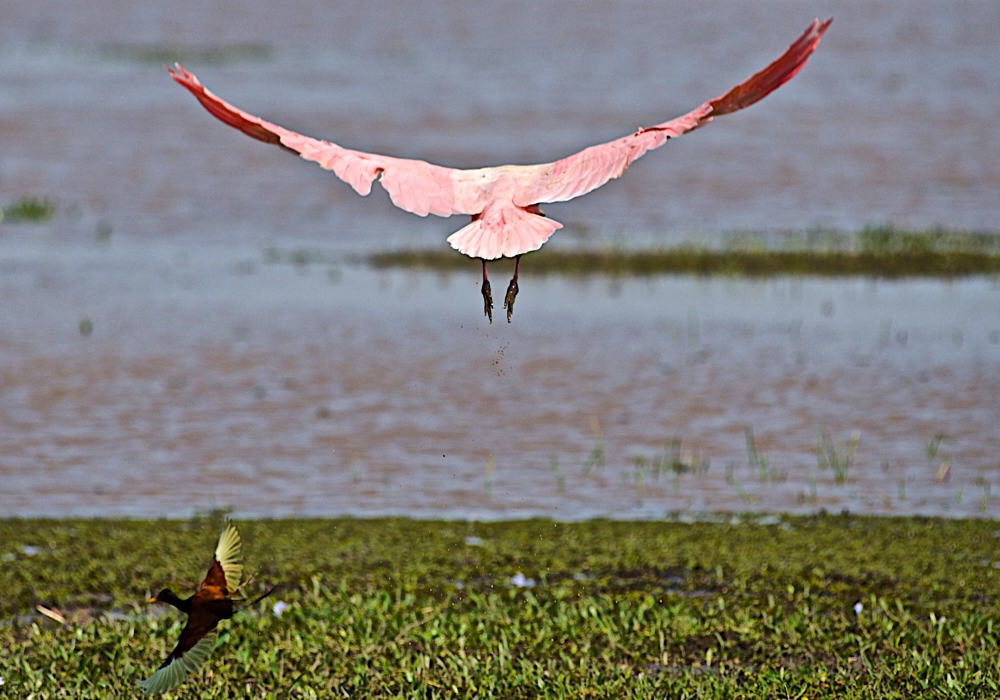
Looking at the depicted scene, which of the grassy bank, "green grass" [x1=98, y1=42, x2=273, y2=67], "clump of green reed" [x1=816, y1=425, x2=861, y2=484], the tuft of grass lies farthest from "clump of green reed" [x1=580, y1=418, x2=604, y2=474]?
"green grass" [x1=98, y1=42, x2=273, y2=67]

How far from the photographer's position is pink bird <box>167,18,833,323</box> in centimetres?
368

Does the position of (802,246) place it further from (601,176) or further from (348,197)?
(601,176)

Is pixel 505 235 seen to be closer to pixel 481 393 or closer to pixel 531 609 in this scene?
pixel 531 609

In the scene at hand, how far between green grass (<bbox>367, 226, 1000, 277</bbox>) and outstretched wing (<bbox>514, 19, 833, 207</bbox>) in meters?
7.71

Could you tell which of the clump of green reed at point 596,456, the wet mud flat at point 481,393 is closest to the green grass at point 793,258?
the wet mud flat at point 481,393

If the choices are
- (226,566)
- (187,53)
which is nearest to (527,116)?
(187,53)

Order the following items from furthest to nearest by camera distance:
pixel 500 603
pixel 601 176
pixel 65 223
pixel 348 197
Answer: pixel 348 197
pixel 65 223
pixel 500 603
pixel 601 176

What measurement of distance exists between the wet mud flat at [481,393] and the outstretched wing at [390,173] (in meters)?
1.95

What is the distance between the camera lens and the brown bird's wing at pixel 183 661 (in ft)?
14.0

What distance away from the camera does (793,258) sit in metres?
11.8

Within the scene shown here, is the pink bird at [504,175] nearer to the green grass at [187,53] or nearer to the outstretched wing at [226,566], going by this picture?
the outstretched wing at [226,566]

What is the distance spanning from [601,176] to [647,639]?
6.29 feet

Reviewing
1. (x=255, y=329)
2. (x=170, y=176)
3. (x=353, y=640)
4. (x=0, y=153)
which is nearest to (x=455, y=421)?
(x=255, y=329)

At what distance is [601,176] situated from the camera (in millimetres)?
3715
